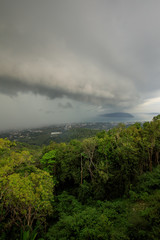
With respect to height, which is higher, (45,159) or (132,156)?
(132,156)

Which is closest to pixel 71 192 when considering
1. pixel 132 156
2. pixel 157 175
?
pixel 132 156

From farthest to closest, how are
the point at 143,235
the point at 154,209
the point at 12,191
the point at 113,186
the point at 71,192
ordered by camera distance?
the point at 71,192, the point at 113,186, the point at 12,191, the point at 154,209, the point at 143,235

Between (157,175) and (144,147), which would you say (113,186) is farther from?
(144,147)

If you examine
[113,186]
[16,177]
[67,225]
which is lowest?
[113,186]

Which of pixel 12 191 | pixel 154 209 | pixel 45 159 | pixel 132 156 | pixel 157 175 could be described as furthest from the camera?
pixel 45 159

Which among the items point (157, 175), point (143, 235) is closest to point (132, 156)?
point (157, 175)

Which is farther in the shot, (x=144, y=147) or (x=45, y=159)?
(x=45, y=159)
